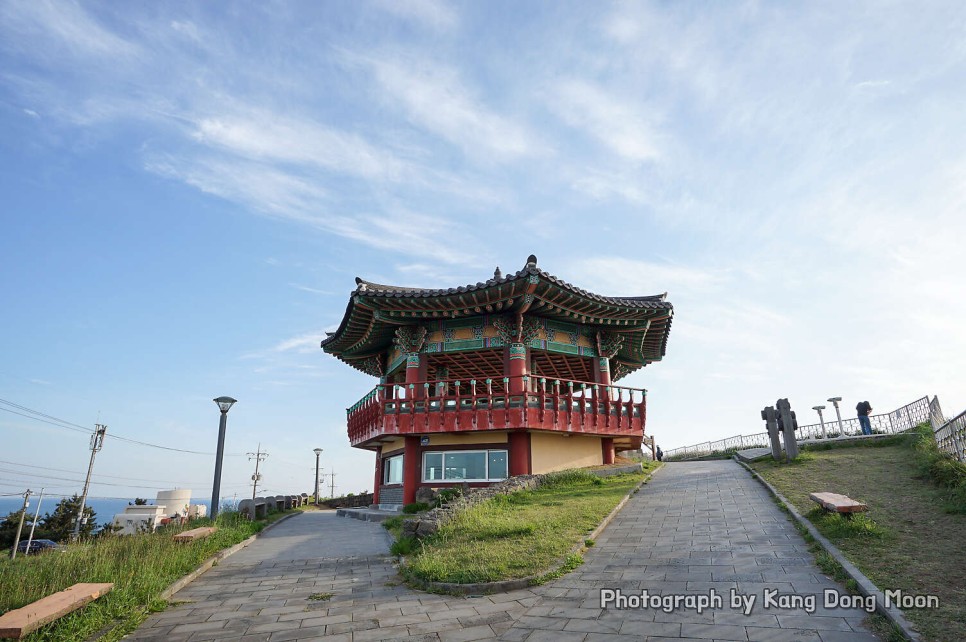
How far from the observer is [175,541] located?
11281 mm

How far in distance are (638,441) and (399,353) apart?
11.1 metres

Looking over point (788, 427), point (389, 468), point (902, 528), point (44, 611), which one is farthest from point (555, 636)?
point (389, 468)

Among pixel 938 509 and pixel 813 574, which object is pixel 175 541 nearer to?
pixel 813 574

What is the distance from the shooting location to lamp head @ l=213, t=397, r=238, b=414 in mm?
15742

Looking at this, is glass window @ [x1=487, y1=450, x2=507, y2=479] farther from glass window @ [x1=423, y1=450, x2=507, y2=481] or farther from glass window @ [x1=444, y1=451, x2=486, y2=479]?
glass window @ [x1=444, y1=451, x2=486, y2=479]

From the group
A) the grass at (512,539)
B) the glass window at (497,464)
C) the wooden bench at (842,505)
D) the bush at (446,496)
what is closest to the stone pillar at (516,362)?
the glass window at (497,464)

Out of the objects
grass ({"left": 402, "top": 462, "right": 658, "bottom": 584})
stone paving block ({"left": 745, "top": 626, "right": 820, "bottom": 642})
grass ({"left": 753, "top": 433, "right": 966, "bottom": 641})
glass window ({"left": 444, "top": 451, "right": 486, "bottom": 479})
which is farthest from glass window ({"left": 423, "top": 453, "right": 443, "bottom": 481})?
stone paving block ({"left": 745, "top": 626, "right": 820, "bottom": 642})

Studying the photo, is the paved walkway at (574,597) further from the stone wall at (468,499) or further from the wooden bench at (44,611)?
the stone wall at (468,499)

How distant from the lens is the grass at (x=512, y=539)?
26.2 feet

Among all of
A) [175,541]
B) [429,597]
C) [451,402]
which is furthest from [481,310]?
[429,597]

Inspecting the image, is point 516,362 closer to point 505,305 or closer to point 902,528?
point 505,305

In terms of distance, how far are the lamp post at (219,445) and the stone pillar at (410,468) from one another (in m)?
6.62

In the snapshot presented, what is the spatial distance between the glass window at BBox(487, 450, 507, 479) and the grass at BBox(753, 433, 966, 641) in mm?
8745

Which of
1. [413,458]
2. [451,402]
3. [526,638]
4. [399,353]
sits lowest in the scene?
[526,638]
